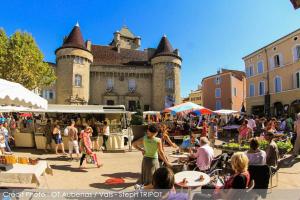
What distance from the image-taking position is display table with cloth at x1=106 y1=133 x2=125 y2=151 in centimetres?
1348

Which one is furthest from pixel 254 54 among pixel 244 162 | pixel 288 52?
pixel 244 162

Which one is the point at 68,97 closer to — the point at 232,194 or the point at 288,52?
the point at 288,52

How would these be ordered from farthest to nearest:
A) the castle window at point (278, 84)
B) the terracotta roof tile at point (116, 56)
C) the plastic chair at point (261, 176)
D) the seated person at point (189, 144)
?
the terracotta roof tile at point (116, 56) → the castle window at point (278, 84) → the seated person at point (189, 144) → the plastic chair at point (261, 176)

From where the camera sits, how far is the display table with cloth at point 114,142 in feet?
44.2

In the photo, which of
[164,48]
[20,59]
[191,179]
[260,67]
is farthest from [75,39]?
[191,179]

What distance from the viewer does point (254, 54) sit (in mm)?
32406

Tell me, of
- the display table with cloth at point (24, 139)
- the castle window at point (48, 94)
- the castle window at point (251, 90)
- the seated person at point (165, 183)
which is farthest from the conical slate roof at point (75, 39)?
the seated person at point (165, 183)

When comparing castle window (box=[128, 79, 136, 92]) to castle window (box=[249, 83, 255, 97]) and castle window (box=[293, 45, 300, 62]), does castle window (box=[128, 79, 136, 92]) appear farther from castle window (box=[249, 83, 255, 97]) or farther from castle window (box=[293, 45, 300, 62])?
castle window (box=[293, 45, 300, 62])

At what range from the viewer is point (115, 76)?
4381cm

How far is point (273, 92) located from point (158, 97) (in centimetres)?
1848

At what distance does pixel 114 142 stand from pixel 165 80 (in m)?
29.7

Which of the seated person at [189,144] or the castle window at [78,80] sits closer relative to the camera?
the seated person at [189,144]

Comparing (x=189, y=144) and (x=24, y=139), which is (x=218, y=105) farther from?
(x=189, y=144)

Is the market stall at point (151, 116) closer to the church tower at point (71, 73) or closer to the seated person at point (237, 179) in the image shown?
the church tower at point (71, 73)
